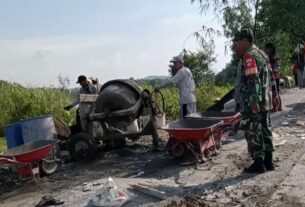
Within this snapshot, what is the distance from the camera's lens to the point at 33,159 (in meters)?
8.26

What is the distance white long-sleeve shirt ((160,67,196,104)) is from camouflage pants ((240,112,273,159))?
3.27m

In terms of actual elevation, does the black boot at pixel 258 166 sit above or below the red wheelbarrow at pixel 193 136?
below

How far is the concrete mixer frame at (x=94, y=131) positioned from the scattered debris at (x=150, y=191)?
132 inches

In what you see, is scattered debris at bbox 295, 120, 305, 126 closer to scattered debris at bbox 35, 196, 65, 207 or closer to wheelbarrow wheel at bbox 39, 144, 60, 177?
wheelbarrow wheel at bbox 39, 144, 60, 177

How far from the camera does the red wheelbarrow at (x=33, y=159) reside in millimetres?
8062

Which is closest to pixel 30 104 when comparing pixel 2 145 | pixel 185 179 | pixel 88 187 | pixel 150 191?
pixel 2 145

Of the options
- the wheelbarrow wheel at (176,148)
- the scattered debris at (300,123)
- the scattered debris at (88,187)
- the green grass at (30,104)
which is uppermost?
the green grass at (30,104)

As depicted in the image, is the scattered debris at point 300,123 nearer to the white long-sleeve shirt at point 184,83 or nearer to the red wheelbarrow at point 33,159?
the white long-sleeve shirt at point 184,83

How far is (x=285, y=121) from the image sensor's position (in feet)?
39.2

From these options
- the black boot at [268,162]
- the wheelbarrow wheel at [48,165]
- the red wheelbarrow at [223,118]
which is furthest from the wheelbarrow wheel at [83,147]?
the black boot at [268,162]

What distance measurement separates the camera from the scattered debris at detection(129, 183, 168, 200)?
20.9 ft

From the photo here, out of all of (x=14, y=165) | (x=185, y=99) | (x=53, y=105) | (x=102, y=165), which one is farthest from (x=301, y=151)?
(x=53, y=105)

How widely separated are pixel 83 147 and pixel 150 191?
3.78 metres

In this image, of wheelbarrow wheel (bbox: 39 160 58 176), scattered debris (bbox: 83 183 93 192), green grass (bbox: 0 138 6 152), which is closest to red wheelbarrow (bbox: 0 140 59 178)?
wheelbarrow wheel (bbox: 39 160 58 176)
